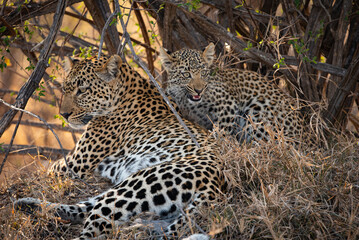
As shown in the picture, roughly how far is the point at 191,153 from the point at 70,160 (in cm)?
184

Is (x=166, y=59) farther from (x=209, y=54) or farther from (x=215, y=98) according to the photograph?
(x=215, y=98)

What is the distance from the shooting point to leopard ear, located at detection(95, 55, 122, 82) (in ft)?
18.1

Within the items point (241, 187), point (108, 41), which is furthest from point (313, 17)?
point (241, 187)

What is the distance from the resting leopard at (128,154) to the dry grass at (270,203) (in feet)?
0.54

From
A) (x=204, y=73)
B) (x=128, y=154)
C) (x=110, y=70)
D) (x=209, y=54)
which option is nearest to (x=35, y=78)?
(x=110, y=70)

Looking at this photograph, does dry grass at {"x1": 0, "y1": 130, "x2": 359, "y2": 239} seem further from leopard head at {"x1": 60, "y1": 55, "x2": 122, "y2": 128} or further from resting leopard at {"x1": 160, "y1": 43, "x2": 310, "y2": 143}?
resting leopard at {"x1": 160, "y1": 43, "x2": 310, "y2": 143}

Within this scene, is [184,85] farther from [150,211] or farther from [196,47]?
[150,211]

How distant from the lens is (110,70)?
18.5 ft

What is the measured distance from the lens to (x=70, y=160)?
5.57 metres

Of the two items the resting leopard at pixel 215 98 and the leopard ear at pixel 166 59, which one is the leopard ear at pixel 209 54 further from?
the leopard ear at pixel 166 59

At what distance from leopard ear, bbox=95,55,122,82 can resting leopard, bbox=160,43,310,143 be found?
3.37 ft

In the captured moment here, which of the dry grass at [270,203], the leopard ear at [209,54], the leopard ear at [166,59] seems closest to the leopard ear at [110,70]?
the leopard ear at [166,59]

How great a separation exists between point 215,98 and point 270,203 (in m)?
3.01

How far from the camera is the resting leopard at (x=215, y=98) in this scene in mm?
6254
